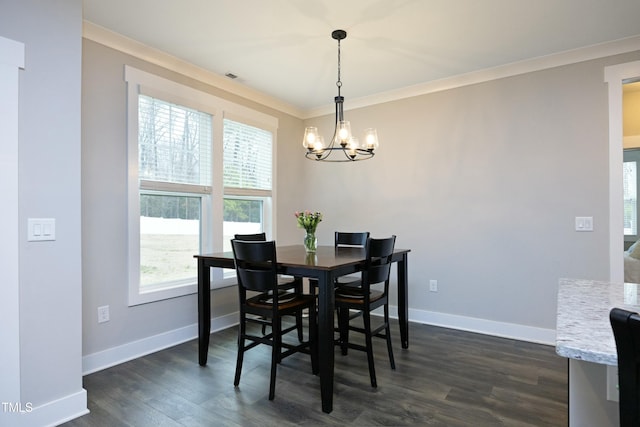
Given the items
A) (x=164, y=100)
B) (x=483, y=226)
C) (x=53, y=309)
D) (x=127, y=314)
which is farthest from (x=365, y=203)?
(x=53, y=309)

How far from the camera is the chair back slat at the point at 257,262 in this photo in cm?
218

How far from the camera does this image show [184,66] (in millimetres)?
3211

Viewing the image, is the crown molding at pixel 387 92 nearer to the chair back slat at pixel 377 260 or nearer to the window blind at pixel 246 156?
the window blind at pixel 246 156

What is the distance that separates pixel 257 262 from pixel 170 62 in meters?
2.13

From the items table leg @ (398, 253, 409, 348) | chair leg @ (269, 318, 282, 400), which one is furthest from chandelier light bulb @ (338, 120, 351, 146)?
chair leg @ (269, 318, 282, 400)

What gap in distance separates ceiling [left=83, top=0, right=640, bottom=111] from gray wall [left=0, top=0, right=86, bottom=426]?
22.2 inches

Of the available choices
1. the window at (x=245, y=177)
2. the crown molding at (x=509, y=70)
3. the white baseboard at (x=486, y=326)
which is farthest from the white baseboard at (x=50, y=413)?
the crown molding at (x=509, y=70)

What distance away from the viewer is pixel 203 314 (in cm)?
271

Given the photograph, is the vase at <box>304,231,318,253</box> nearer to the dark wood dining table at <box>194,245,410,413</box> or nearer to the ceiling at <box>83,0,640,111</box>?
the dark wood dining table at <box>194,245,410,413</box>

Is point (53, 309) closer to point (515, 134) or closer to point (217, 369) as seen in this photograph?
point (217, 369)

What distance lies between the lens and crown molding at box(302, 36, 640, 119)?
2834mm

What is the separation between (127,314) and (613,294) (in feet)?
10.3

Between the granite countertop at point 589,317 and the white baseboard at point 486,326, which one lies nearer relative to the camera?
the granite countertop at point 589,317

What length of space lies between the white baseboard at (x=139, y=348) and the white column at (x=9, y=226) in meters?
0.79
